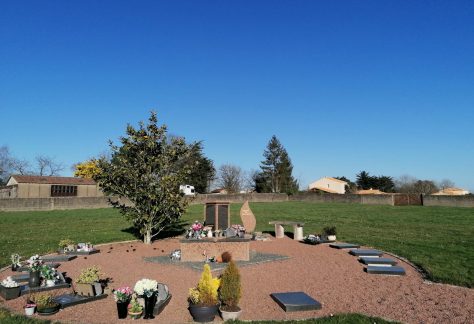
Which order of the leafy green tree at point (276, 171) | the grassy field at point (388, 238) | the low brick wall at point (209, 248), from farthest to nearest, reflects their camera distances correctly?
the leafy green tree at point (276, 171), the low brick wall at point (209, 248), the grassy field at point (388, 238)

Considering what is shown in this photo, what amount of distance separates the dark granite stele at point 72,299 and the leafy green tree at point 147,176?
27.3 ft

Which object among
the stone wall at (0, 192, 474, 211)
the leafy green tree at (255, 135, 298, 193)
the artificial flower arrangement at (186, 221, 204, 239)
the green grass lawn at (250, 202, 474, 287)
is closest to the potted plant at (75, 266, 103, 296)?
the artificial flower arrangement at (186, 221, 204, 239)

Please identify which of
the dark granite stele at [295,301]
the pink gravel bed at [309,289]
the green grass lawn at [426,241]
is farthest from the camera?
the green grass lawn at [426,241]

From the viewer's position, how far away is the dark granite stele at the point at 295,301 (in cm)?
772

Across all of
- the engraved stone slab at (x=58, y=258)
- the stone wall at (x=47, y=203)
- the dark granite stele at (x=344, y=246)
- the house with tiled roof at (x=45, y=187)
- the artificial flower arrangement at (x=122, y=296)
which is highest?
the house with tiled roof at (x=45, y=187)

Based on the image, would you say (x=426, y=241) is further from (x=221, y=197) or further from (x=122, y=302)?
(x=221, y=197)

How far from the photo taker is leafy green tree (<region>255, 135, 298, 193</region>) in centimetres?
8475

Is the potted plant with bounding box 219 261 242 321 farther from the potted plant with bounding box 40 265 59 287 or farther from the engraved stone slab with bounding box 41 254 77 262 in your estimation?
the engraved stone slab with bounding box 41 254 77 262

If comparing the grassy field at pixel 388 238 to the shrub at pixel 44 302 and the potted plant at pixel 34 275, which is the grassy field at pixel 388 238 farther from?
the shrub at pixel 44 302

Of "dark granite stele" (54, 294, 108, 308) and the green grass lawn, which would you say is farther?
the green grass lawn

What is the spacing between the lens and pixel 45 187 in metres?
62.0

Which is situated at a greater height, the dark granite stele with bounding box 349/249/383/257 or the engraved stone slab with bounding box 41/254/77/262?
the dark granite stele with bounding box 349/249/383/257

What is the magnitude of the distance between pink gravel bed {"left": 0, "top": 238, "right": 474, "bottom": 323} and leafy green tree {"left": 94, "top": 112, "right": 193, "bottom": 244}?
2960 millimetres

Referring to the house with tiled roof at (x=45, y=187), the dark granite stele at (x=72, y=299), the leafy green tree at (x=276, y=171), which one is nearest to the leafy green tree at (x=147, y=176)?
the dark granite stele at (x=72, y=299)
